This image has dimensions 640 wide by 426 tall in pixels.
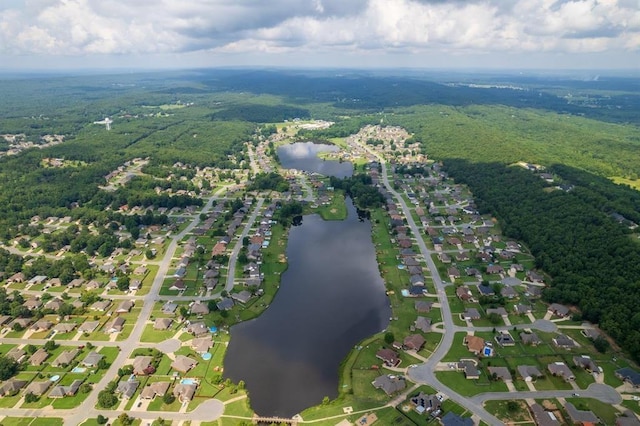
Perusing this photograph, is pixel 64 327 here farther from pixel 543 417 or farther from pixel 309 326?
pixel 543 417

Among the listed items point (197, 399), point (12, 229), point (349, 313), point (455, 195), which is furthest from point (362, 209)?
point (12, 229)

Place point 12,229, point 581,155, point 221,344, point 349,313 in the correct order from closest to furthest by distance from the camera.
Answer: point 221,344, point 349,313, point 12,229, point 581,155

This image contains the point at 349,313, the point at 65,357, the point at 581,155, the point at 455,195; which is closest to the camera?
the point at 65,357

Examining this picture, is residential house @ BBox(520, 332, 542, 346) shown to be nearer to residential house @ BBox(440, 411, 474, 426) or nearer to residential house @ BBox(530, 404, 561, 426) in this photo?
residential house @ BBox(530, 404, 561, 426)

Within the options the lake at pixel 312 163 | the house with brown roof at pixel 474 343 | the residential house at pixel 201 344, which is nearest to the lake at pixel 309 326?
the residential house at pixel 201 344

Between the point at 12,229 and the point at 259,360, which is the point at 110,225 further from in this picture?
the point at 259,360

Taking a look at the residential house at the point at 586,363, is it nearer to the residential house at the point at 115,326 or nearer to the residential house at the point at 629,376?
the residential house at the point at 629,376

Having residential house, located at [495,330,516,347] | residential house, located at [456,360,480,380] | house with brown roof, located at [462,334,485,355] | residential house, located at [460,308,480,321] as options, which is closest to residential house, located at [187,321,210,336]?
residential house, located at [456,360,480,380]
